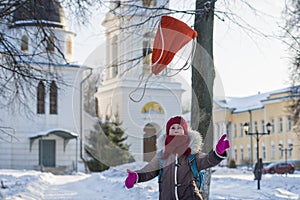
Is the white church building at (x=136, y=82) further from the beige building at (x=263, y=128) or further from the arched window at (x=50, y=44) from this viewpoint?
the beige building at (x=263, y=128)

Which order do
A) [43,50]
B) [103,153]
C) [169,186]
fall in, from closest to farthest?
[169,186] < [103,153] < [43,50]

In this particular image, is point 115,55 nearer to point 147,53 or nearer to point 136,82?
point 136,82

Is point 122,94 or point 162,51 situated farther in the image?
point 122,94

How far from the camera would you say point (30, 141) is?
45.6 m

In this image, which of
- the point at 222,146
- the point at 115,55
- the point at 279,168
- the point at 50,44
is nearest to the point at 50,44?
the point at 50,44

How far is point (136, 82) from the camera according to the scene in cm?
1110

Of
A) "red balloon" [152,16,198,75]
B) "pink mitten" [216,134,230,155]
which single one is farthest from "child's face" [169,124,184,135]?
"red balloon" [152,16,198,75]

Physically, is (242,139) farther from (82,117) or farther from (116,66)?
(116,66)

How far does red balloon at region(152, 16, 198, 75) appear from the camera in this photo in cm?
815

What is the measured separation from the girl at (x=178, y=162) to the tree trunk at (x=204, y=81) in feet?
13.6

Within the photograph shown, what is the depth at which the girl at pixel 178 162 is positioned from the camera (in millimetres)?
6773

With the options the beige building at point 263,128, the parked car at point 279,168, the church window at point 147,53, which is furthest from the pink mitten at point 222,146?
the beige building at point 263,128

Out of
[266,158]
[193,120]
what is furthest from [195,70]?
[266,158]

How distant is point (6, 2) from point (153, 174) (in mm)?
7418
